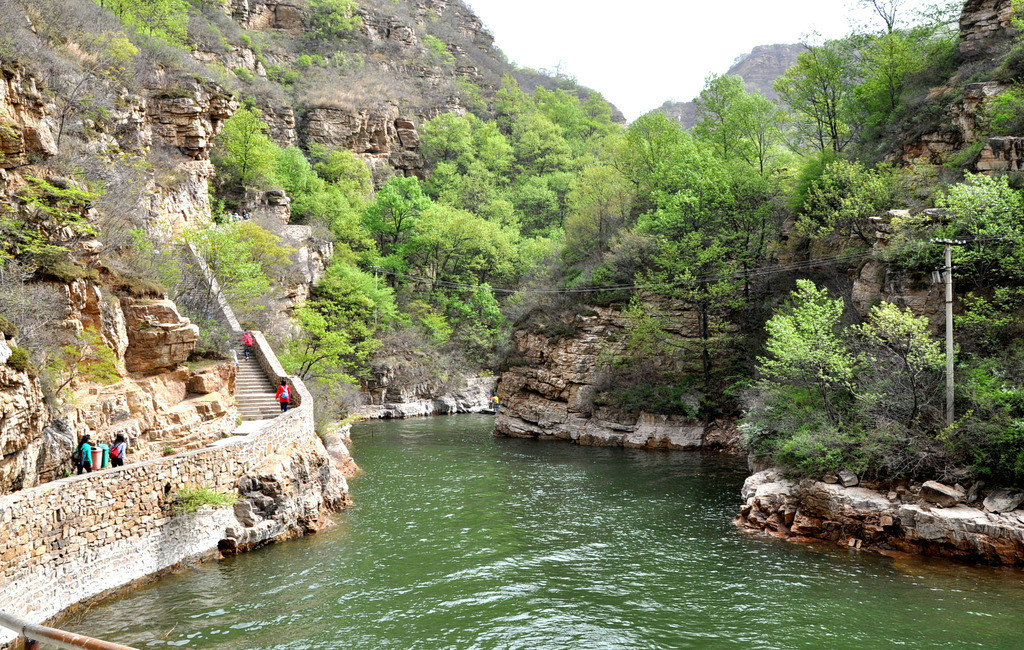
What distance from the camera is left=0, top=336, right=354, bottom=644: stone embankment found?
36.9ft

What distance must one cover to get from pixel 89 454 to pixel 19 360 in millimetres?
2558

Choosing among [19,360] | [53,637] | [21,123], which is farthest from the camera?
[21,123]

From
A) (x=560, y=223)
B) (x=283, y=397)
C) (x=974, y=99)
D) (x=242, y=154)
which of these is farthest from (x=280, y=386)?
(x=560, y=223)

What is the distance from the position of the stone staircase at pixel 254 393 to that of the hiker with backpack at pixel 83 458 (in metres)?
7.42

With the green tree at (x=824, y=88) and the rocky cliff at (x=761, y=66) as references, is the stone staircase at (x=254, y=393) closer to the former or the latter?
the green tree at (x=824, y=88)

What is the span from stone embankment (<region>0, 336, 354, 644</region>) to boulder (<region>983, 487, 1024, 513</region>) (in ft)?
56.0

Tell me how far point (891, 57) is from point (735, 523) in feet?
80.1

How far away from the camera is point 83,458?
13508 millimetres

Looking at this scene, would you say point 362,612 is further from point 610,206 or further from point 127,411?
point 610,206

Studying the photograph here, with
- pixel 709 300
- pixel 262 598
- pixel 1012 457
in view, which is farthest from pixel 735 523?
pixel 709 300

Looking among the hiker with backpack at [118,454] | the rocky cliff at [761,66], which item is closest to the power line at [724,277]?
the hiker with backpack at [118,454]

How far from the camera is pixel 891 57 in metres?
29.8

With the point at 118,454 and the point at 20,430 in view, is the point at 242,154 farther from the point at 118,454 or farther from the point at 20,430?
the point at 20,430

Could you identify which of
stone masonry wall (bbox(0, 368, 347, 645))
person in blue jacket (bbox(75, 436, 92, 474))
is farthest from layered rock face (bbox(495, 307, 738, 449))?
person in blue jacket (bbox(75, 436, 92, 474))
